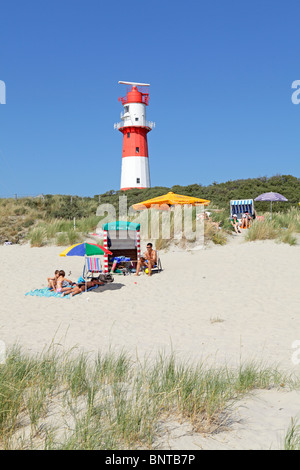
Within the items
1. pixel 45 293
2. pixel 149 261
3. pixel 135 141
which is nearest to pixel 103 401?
pixel 45 293

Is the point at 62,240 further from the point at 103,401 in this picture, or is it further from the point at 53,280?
the point at 103,401

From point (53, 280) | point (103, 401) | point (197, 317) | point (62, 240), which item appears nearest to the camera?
point (103, 401)

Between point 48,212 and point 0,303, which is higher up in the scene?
point 48,212

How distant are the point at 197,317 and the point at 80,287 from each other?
3348 mm

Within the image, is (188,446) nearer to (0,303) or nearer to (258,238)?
(0,303)

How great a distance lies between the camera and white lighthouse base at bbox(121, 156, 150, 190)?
3769 centimetres

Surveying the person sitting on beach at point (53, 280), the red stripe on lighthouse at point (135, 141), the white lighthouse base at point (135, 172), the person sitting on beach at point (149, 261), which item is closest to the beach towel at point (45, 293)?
the person sitting on beach at point (53, 280)

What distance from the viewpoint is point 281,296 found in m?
8.51

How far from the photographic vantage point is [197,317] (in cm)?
735

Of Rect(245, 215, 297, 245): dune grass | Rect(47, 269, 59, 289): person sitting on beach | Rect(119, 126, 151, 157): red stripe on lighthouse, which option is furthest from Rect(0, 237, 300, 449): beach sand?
Rect(119, 126, 151, 157): red stripe on lighthouse

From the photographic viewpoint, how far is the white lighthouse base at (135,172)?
37688 millimetres

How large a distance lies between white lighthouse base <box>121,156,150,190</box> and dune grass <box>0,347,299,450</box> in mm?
34454
